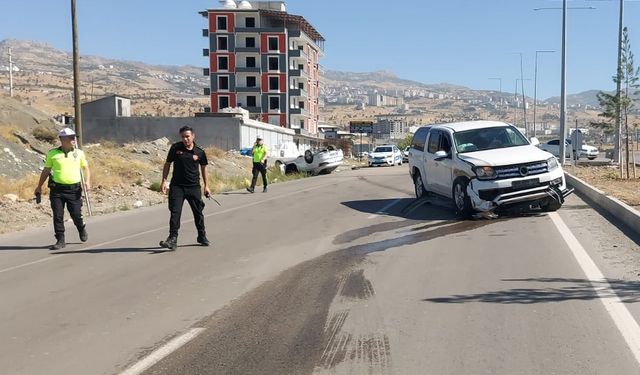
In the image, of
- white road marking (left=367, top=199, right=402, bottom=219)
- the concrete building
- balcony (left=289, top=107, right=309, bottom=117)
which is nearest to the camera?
white road marking (left=367, top=199, right=402, bottom=219)

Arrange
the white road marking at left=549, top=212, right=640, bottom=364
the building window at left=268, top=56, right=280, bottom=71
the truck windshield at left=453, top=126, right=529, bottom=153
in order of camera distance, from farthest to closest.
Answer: the building window at left=268, top=56, right=280, bottom=71
the truck windshield at left=453, top=126, right=529, bottom=153
the white road marking at left=549, top=212, right=640, bottom=364

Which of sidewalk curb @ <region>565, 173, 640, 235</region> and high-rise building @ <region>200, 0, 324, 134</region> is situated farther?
high-rise building @ <region>200, 0, 324, 134</region>

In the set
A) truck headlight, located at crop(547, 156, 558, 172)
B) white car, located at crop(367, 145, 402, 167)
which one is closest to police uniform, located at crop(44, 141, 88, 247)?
truck headlight, located at crop(547, 156, 558, 172)

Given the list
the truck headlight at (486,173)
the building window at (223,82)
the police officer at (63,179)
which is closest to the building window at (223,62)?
the building window at (223,82)

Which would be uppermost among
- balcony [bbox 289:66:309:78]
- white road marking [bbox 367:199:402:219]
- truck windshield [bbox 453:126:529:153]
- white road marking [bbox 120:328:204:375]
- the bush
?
balcony [bbox 289:66:309:78]

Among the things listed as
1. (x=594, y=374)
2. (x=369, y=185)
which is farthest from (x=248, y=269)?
(x=369, y=185)

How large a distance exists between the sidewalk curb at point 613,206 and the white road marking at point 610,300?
173cm

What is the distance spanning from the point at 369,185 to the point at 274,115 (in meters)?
67.4

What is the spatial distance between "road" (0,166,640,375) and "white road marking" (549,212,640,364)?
3 cm

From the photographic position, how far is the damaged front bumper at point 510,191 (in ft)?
43.8

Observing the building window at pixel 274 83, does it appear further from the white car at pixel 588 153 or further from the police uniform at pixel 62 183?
the police uniform at pixel 62 183

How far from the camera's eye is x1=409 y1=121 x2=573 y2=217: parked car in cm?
1341

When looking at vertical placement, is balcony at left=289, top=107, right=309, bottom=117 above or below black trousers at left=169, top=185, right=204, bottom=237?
above

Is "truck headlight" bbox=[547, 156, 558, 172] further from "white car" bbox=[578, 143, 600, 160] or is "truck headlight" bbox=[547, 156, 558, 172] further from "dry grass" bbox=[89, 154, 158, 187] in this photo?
"white car" bbox=[578, 143, 600, 160]
